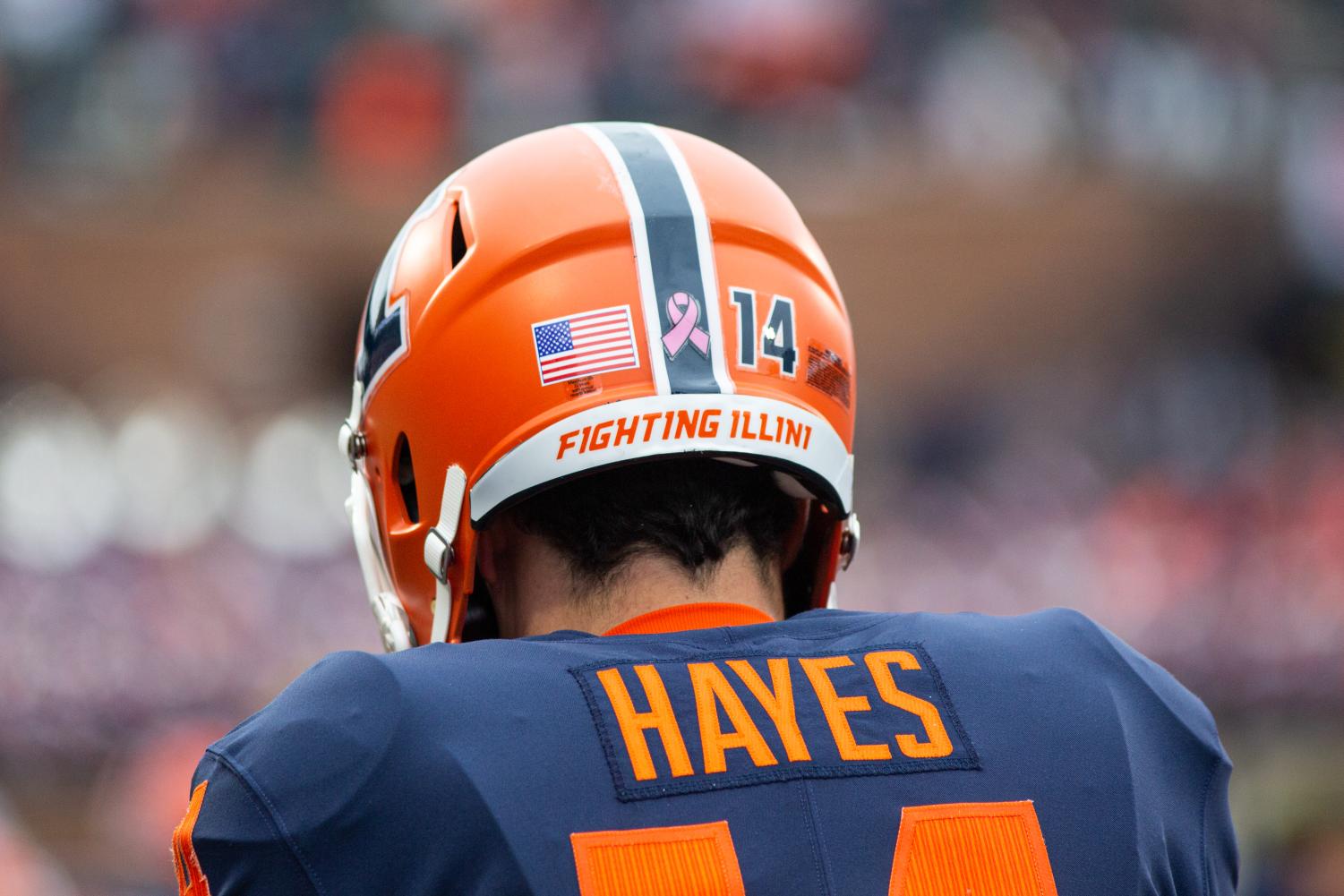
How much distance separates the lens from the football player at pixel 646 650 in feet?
4.58

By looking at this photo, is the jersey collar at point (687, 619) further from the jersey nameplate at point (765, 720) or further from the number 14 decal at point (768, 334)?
the number 14 decal at point (768, 334)

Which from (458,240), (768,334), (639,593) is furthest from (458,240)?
(639,593)

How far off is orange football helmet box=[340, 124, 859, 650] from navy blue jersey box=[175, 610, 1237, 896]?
0.25 m

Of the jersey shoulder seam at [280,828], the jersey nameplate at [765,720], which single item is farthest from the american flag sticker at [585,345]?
the jersey shoulder seam at [280,828]

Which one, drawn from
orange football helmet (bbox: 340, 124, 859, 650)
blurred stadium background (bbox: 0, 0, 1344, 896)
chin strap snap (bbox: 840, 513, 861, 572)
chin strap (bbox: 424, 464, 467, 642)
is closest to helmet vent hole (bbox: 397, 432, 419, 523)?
orange football helmet (bbox: 340, 124, 859, 650)

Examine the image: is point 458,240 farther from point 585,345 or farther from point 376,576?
point 376,576

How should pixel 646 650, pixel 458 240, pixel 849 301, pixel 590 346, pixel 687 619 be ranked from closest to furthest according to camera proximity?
pixel 646 650
pixel 687 619
pixel 590 346
pixel 458 240
pixel 849 301

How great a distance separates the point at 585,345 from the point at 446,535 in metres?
0.27

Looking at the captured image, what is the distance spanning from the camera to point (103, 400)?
12680mm

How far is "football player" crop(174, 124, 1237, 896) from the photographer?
4.58 ft

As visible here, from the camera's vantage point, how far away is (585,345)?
1771mm

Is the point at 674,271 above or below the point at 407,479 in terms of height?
above

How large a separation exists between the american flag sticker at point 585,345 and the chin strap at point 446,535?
16cm

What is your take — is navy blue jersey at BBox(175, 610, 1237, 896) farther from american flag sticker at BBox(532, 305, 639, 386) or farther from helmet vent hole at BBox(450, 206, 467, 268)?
helmet vent hole at BBox(450, 206, 467, 268)
